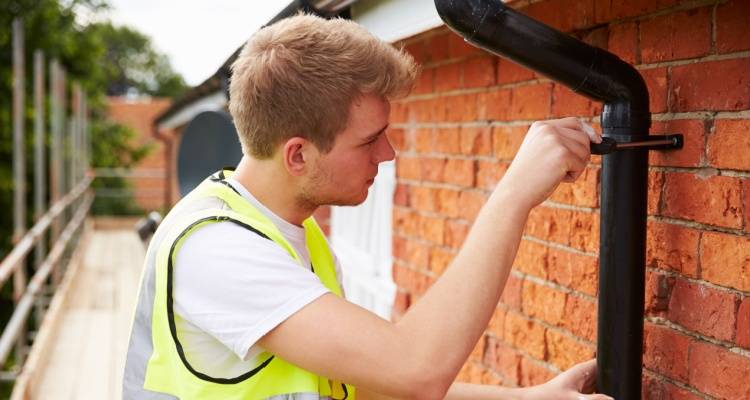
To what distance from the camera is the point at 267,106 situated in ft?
5.19

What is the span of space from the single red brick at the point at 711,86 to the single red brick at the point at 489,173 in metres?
0.81

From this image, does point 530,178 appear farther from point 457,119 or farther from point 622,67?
point 457,119

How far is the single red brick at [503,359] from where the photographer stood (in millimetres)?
2447

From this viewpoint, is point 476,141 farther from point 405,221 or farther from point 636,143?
point 636,143

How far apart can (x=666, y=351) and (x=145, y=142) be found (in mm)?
31076

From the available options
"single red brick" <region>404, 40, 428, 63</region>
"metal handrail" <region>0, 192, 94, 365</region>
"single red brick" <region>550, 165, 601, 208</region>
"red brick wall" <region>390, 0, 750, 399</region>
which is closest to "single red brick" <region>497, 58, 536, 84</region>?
"red brick wall" <region>390, 0, 750, 399</region>

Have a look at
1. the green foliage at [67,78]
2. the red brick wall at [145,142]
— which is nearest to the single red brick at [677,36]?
the green foliage at [67,78]

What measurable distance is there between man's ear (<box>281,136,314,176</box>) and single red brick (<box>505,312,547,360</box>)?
3.15 ft

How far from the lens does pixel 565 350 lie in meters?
2.16

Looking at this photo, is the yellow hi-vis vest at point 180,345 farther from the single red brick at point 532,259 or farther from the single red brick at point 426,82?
the single red brick at point 426,82

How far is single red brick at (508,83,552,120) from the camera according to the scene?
2262mm

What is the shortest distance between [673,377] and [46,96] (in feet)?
60.6

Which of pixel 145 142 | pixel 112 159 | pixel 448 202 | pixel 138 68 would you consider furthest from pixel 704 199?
pixel 138 68

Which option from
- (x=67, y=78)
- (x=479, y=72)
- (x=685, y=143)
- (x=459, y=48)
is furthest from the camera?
(x=67, y=78)
